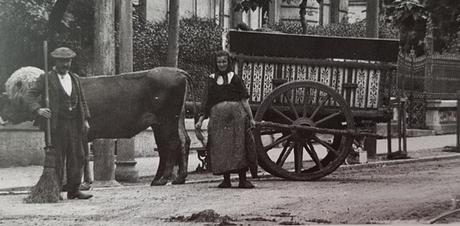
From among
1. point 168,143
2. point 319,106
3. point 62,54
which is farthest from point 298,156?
point 62,54

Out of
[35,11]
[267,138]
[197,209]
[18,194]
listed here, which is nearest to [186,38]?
[267,138]

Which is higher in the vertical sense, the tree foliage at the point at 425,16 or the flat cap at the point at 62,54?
the tree foliage at the point at 425,16

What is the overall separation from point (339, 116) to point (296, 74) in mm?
987

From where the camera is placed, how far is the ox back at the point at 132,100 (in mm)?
13828

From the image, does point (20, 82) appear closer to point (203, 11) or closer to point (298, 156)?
point (298, 156)

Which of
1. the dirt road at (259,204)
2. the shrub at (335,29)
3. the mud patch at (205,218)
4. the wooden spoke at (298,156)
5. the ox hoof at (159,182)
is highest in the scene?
the shrub at (335,29)

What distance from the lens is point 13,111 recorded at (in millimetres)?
13602

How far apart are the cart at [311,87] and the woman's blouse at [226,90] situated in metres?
0.93

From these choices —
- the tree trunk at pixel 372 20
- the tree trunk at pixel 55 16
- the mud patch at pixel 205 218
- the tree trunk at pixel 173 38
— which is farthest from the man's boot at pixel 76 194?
the tree trunk at pixel 372 20

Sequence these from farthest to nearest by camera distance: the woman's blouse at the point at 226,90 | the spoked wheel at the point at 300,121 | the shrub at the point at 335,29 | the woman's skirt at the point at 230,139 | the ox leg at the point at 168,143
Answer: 1. the shrub at the point at 335,29
2. the spoked wheel at the point at 300,121
3. the ox leg at the point at 168,143
4. the woman's blouse at the point at 226,90
5. the woman's skirt at the point at 230,139

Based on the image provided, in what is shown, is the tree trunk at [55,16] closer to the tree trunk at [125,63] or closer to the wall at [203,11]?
the tree trunk at [125,63]

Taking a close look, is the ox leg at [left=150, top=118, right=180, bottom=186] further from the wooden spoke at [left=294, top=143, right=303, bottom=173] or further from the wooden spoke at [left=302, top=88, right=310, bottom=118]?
the wooden spoke at [left=302, top=88, right=310, bottom=118]

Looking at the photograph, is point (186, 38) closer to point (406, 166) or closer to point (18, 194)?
point (406, 166)

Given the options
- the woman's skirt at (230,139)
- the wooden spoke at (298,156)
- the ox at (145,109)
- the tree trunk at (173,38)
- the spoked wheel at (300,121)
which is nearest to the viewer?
the woman's skirt at (230,139)
